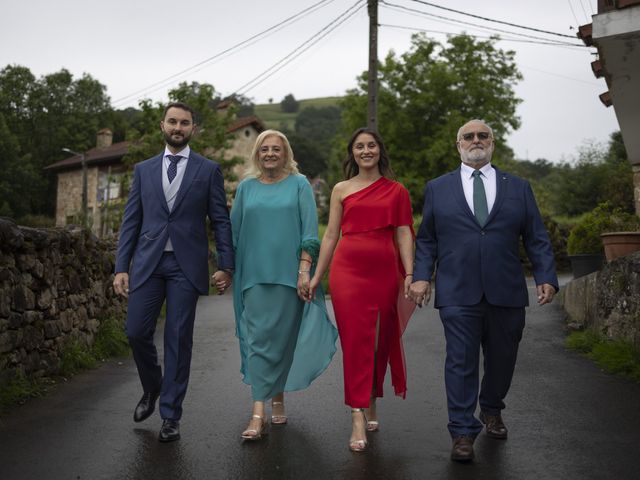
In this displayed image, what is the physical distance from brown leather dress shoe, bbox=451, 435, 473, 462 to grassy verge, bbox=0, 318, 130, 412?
11.6ft

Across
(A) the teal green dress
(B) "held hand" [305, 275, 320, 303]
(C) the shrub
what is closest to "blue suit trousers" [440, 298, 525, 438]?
(B) "held hand" [305, 275, 320, 303]

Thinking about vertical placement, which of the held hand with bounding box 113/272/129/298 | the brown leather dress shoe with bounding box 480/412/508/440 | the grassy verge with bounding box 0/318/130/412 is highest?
the held hand with bounding box 113/272/129/298

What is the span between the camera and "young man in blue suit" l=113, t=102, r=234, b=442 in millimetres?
5207

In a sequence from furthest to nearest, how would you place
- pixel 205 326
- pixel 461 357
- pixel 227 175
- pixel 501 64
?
pixel 501 64, pixel 227 175, pixel 205 326, pixel 461 357

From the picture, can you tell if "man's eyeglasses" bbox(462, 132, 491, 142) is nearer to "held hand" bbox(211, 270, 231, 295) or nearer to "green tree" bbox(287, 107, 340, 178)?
"held hand" bbox(211, 270, 231, 295)

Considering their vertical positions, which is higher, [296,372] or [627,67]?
[627,67]

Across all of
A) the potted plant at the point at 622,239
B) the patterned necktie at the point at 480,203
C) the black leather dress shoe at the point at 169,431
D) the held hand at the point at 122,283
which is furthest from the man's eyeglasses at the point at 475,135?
the potted plant at the point at 622,239

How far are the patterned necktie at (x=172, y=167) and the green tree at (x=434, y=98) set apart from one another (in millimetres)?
35590

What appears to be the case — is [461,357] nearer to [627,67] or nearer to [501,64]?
[627,67]

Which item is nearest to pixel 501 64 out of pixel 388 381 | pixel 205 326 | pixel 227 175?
pixel 227 175

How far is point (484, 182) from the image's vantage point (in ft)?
16.8

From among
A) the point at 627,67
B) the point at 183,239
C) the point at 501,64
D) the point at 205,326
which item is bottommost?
the point at 205,326

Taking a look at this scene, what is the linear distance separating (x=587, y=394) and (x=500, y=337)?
215 centimetres

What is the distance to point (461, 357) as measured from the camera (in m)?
4.80
